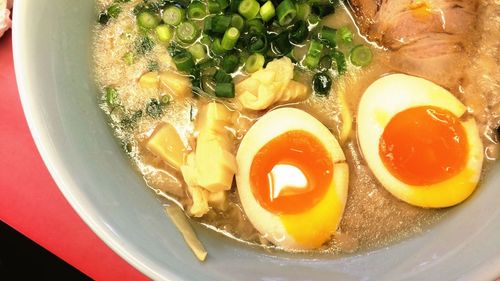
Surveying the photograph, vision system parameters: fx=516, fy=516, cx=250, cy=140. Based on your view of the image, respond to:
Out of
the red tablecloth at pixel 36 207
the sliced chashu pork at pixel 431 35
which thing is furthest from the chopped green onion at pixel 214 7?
the red tablecloth at pixel 36 207

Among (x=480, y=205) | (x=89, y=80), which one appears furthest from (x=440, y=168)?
(x=89, y=80)

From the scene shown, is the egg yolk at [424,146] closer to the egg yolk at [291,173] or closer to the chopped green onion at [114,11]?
the egg yolk at [291,173]

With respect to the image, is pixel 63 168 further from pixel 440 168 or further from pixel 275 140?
pixel 440 168

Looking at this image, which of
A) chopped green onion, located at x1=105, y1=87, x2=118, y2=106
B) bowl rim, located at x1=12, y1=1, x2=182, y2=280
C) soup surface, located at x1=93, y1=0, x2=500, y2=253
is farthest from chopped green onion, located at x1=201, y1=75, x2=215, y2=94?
bowl rim, located at x1=12, y1=1, x2=182, y2=280

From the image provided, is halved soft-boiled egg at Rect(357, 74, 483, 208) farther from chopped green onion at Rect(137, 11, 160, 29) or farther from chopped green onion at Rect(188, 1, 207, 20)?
chopped green onion at Rect(137, 11, 160, 29)

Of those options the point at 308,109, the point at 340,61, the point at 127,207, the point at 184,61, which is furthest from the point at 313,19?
the point at 127,207

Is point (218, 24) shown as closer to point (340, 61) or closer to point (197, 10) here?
point (197, 10)
